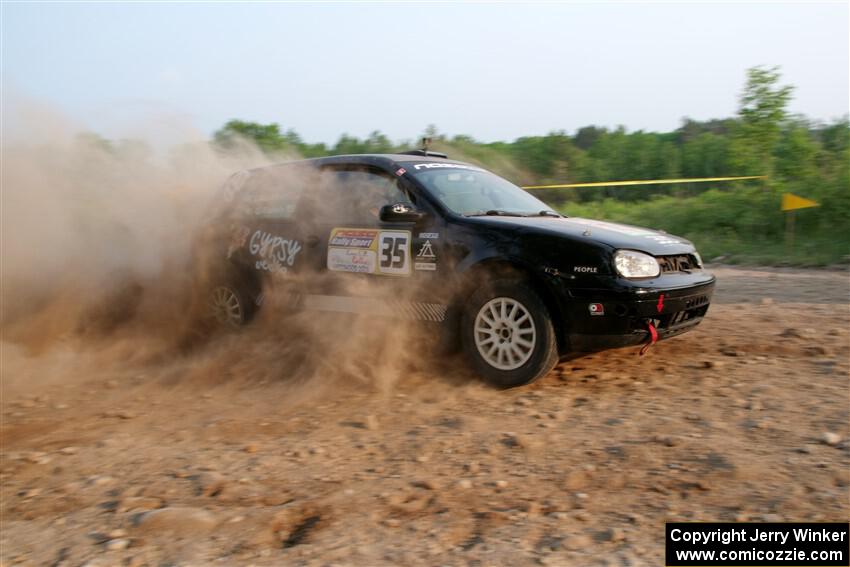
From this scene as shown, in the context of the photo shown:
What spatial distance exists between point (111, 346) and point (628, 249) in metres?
5.11

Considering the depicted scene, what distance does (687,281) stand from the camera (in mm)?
4961

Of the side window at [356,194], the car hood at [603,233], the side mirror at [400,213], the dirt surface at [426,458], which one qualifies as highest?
the side window at [356,194]

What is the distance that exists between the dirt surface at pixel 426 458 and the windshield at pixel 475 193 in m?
1.29

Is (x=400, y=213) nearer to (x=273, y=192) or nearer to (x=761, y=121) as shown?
(x=273, y=192)

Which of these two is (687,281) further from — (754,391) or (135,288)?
(135,288)

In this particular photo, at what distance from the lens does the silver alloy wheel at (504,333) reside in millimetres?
4816

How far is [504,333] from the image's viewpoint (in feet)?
16.1

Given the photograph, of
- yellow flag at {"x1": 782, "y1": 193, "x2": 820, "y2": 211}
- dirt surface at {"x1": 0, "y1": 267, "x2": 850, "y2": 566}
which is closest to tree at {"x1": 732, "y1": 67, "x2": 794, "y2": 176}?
yellow flag at {"x1": 782, "y1": 193, "x2": 820, "y2": 211}

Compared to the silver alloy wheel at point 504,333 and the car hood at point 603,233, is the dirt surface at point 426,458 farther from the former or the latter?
the car hood at point 603,233

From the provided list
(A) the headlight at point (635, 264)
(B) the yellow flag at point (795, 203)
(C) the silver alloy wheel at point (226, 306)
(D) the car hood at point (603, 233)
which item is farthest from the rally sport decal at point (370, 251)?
(B) the yellow flag at point (795, 203)

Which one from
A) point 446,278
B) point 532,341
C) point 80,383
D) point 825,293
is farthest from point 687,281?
point 80,383

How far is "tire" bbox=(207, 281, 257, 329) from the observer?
6.49 m
